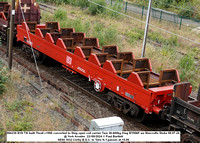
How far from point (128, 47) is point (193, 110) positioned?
33.9ft

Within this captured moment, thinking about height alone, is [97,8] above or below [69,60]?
above

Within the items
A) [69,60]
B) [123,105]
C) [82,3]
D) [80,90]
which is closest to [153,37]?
[82,3]

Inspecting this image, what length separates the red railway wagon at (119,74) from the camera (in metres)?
9.55

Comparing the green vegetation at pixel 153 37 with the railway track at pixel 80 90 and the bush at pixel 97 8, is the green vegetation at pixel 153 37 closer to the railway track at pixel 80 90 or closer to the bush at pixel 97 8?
the bush at pixel 97 8

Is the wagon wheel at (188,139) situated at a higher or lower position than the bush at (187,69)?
lower

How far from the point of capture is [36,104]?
1034cm

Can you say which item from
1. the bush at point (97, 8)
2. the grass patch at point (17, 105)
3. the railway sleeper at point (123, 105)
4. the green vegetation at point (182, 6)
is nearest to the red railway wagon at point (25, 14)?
the grass patch at point (17, 105)

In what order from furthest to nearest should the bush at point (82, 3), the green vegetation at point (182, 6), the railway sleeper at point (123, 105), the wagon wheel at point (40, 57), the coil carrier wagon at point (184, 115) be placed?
the green vegetation at point (182, 6)
the bush at point (82, 3)
the wagon wheel at point (40, 57)
the railway sleeper at point (123, 105)
the coil carrier wagon at point (184, 115)

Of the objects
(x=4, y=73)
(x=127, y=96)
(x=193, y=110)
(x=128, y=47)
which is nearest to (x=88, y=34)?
(x=128, y=47)

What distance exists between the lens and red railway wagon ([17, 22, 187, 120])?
9555mm

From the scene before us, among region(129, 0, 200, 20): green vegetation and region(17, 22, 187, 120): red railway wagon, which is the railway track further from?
region(129, 0, 200, 20): green vegetation

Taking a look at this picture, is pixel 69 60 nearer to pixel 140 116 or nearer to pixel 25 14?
pixel 140 116

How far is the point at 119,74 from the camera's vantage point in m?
11.1

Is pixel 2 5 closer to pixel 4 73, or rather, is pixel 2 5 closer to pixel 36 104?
pixel 4 73
